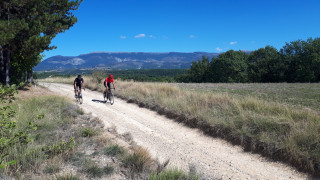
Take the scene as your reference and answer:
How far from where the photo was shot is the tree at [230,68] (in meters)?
63.4

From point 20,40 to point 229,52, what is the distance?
215 ft

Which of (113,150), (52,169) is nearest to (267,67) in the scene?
(113,150)

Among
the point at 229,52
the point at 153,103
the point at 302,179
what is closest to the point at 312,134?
the point at 302,179

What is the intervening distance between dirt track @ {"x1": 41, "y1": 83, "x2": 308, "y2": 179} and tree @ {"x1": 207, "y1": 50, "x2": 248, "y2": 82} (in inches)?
2201

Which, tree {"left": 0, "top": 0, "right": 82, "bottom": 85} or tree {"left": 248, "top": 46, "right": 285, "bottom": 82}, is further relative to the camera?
tree {"left": 248, "top": 46, "right": 285, "bottom": 82}

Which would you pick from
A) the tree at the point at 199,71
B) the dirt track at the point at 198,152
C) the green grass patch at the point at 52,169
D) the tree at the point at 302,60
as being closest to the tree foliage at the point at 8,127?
the green grass patch at the point at 52,169

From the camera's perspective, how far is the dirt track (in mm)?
5182

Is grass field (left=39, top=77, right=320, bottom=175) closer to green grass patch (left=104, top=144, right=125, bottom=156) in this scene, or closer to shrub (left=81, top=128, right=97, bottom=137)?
green grass patch (left=104, top=144, right=125, bottom=156)

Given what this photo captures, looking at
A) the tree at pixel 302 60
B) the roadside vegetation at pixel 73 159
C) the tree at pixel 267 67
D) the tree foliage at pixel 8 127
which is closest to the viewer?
the tree foliage at pixel 8 127

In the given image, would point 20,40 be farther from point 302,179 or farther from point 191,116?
point 302,179

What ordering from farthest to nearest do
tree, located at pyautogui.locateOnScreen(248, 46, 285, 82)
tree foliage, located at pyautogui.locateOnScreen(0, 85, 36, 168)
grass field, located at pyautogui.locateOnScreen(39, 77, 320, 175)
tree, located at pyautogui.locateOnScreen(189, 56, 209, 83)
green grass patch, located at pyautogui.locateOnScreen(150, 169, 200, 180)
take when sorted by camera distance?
tree, located at pyautogui.locateOnScreen(189, 56, 209, 83), tree, located at pyautogui.locateOnScreen(248, 46, 285, 82), grass field, located at pyautogui.locateOnScreen(39, 77, 320, 175), green grass patch, located at pyautogui.locateOnScreen(150, 169, 200, 180), tree foliage, located at pyautogui.locateOnScreen(0, 85, 36, 168)

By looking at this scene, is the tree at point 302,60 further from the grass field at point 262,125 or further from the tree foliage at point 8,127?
the tree foliage at point 8,127

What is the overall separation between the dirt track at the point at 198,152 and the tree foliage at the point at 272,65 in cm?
5098

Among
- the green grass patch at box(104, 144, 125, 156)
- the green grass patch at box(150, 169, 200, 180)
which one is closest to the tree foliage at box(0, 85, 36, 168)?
the green grass patch at box(104, 144, 125, 156)
